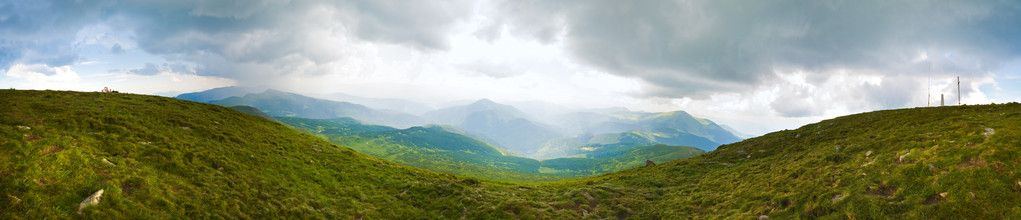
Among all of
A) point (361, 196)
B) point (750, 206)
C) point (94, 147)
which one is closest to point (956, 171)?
point (750, 206)

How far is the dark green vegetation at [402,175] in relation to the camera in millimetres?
17109

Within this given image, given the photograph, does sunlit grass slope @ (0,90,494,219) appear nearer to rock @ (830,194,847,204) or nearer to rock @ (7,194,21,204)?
rock @ (7,194,21,204)

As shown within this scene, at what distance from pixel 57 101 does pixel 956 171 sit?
74998 millimetres

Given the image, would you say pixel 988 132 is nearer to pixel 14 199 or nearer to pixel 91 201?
pixel 91 201

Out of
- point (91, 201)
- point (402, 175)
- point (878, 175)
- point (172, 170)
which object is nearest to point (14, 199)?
point (91, 201)

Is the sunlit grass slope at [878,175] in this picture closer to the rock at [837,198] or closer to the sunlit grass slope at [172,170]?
the rock at [837,198]

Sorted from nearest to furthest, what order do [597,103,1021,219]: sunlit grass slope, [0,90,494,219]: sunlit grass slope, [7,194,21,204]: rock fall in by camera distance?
1. [7,194,21,204]: rock
2. [0,90,494,219]: sunlit grass slope
3. [597,103,1021,219]: sunlit grass slope

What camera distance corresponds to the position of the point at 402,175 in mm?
40562

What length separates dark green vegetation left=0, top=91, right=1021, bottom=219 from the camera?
17.1 m

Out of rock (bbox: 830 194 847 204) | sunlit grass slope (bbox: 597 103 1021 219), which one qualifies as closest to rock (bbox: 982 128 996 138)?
sunlit grass slope (bbox: 597 103 1021 219)

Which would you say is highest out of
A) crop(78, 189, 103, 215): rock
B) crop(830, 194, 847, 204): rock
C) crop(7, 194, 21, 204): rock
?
crop(830, 194, 847, 204): rock

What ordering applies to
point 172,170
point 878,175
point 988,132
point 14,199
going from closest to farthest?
point 14,199 → point 878,175 → point 172,170 → point 988,132

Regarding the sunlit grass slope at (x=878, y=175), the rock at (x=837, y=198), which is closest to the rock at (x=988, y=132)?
the sunlit grass slope at (x=878, y=175)

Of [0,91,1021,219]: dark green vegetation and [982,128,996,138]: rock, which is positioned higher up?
[982,128,996,138]: rock
